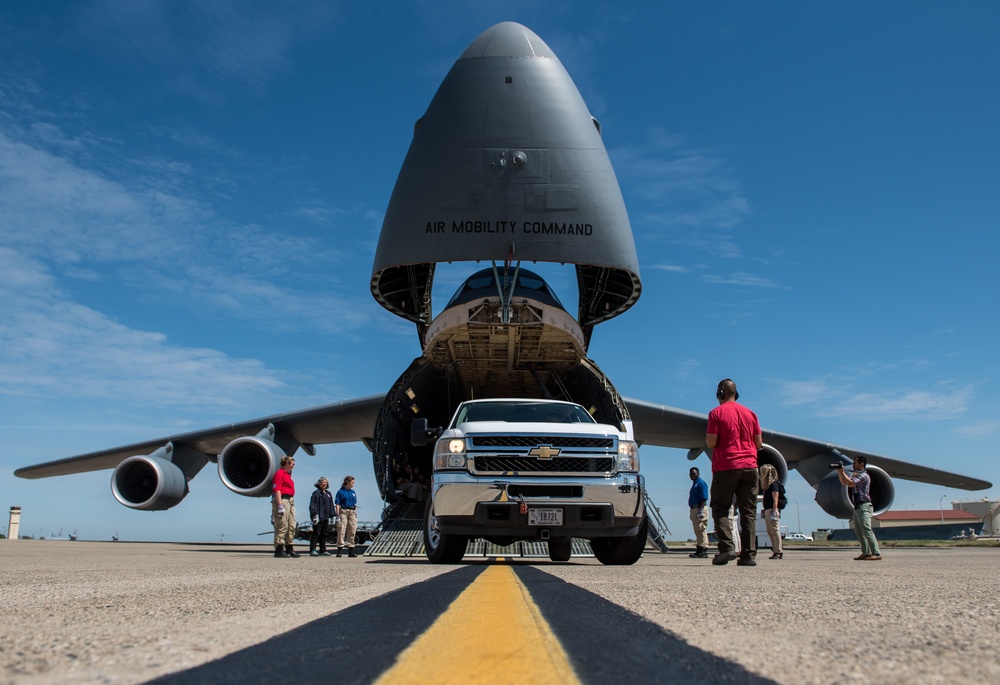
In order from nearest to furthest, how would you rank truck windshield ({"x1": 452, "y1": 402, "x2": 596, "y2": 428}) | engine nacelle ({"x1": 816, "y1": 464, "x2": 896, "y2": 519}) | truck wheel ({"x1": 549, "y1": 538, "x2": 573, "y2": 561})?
truck windshield ({"x1": 452, "y1": 402, "x2": 596, "y2": 428})
truck wheel ({"x1": 549, "y1": 538, "x2": 573, "y2": 561})
engine nacelle ({"x1": 816, "y1": 464, "x2": 896, "y2": 519})

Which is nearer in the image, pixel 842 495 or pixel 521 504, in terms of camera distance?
pixel 521 504

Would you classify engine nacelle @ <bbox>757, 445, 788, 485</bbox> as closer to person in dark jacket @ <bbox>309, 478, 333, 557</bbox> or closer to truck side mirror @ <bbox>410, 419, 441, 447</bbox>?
person in dark jacket @ <bbox>309, 478, 333, 557</bbox>

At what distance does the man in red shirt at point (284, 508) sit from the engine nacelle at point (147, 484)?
13.5 feet

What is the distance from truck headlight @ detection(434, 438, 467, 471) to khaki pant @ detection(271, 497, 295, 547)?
14.5ft

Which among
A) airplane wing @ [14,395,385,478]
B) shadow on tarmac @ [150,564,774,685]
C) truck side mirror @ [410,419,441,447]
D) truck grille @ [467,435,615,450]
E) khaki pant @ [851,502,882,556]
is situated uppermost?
airplane wing @ [14,395,385,478]

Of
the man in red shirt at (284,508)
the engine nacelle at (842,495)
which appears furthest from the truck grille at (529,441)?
the engine nacelle at (842,495)

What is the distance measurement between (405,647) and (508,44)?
10.7 metres

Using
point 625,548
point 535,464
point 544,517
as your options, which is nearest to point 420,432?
point 535,464

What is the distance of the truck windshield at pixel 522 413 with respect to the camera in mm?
7934

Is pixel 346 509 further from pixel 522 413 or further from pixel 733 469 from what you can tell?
pixel 733 469

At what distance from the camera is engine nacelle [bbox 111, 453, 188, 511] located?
46.7ft

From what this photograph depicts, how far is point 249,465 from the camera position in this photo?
13.7 metres

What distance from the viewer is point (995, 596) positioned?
149 inches

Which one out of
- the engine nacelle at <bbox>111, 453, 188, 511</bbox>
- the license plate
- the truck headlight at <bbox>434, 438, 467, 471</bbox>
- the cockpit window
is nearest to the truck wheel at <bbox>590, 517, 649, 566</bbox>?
the license plate
